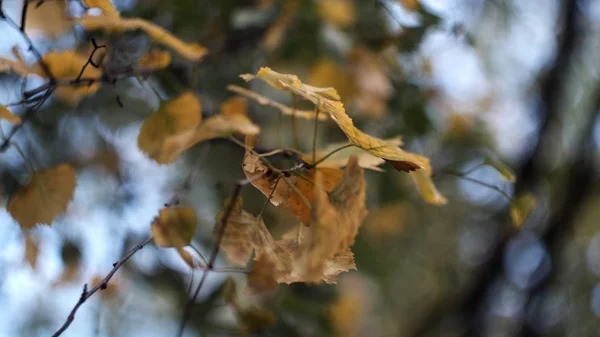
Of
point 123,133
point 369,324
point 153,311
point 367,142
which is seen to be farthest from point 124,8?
point 369,324

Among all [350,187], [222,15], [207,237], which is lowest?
[207,237]

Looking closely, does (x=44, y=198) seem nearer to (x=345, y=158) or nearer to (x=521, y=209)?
(x=345, y=158)

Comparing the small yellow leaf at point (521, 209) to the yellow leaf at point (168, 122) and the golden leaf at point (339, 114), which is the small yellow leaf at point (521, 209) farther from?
the yellow leaf at point (168, 122)

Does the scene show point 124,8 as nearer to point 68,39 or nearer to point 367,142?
point 68,39

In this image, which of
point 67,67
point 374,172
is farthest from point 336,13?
point 67,67

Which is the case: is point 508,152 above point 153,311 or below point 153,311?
above

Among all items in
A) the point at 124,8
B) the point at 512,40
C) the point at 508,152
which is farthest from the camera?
the point at 508,152

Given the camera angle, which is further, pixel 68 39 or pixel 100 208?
pixel 100 208

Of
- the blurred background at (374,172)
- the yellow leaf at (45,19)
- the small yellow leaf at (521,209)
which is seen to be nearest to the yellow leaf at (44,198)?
the blurred background at (374,172)
